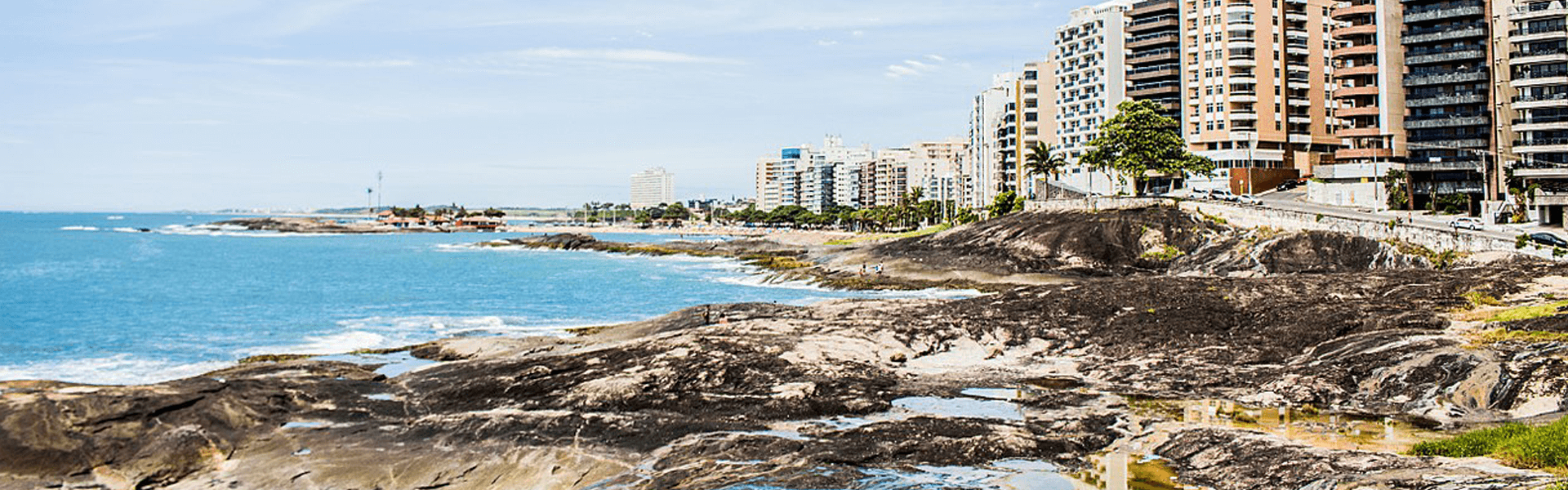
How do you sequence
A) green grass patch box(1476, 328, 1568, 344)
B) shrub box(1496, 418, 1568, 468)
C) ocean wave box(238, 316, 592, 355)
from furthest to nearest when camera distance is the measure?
1. ocean wave box(238, 316, 592, 355)
2. green grass patch box(1476, 328, 1568, 344)
3. shrub box(1496, 418, 1568, 468)

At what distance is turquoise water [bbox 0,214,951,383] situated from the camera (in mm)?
61781

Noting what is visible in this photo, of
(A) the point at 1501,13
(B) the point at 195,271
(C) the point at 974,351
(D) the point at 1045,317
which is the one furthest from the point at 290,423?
(B) the point at 195,271

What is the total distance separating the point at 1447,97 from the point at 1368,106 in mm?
11666

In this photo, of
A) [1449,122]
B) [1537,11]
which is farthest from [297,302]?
[1537,11]

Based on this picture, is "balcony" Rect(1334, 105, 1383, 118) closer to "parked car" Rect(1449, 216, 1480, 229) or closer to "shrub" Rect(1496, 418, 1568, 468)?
"parked car" Rect(1449, 216, 1480, 229)

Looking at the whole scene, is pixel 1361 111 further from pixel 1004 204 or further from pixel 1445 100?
pixel 1004 204

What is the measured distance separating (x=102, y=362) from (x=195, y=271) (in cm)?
9230

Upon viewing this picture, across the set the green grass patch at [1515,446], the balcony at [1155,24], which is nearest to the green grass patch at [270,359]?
the green grass patch at [1515,446]

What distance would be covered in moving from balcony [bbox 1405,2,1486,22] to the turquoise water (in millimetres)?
64719

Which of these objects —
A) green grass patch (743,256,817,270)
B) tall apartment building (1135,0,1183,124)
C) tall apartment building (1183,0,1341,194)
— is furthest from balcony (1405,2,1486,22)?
green grass patch (743,256,817,270)

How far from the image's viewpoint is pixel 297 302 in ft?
313

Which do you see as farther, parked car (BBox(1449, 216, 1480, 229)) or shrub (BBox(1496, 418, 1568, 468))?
parked car (BBox(1449, 216, 1480, 229))

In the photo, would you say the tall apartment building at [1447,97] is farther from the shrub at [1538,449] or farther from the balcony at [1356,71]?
the shrub at [1538,449]

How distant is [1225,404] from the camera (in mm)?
35375
